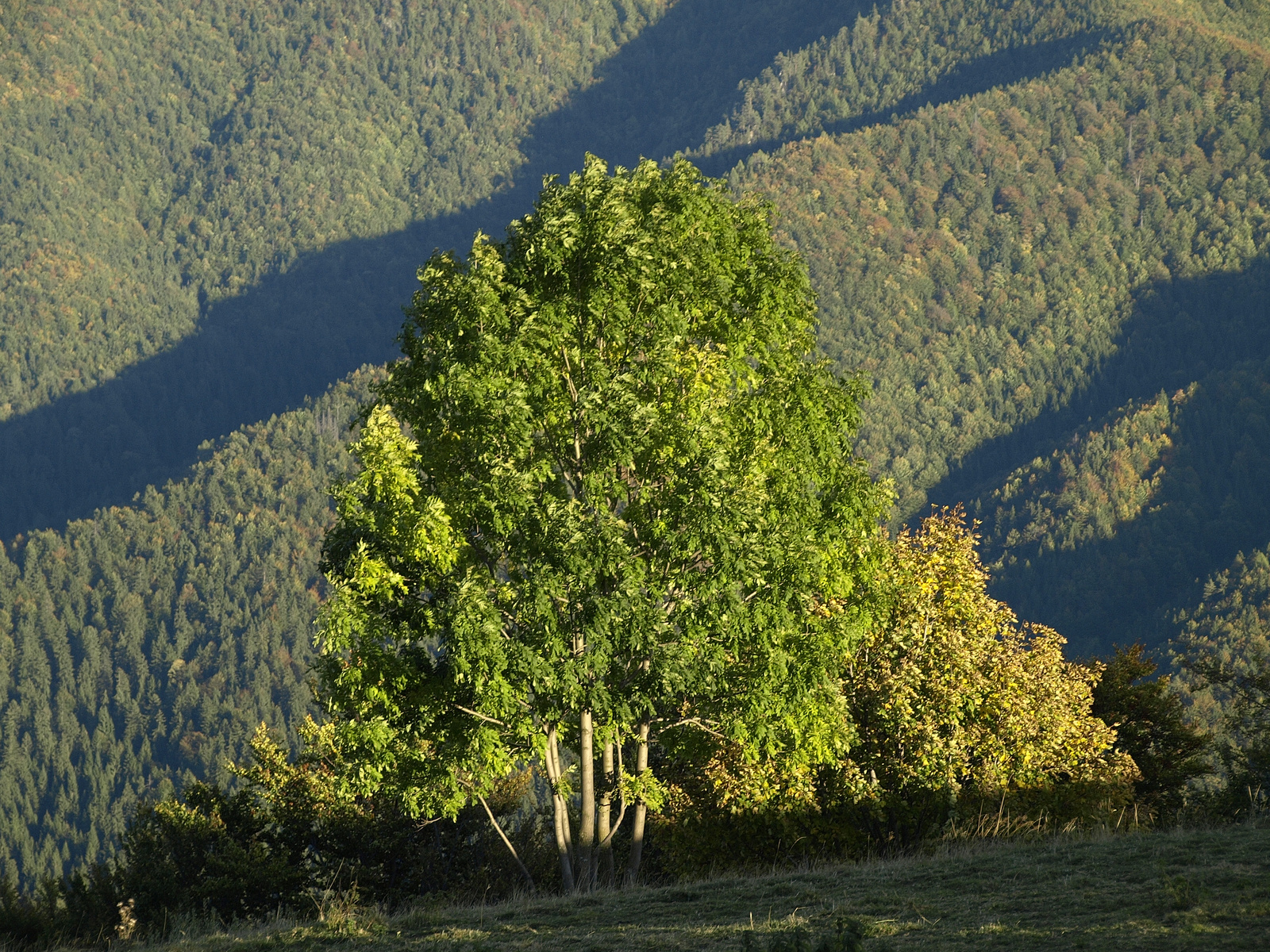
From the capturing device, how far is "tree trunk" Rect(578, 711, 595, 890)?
67.9 ft

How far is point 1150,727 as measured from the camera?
108 feet

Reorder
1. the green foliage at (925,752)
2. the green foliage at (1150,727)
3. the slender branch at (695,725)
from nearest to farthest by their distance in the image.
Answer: the slender branch at (695,725) < the green foliage at (925,752) < the green foliage at (1150,727)

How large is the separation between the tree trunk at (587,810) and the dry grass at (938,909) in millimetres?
3333

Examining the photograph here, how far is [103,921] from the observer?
1013 inches

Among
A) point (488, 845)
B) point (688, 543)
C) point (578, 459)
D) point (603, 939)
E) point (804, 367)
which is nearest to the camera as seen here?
point (603, 939)

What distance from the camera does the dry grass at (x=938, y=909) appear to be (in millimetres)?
12125

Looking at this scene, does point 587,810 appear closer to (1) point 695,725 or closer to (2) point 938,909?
(1) point 695,725

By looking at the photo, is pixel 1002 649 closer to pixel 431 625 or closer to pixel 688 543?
pixel 688 543

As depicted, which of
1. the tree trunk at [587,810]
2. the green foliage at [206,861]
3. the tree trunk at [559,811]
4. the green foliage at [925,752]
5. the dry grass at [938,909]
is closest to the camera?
the dry grass at [938,909]

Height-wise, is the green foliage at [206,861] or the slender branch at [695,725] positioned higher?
the slender branch at [695,725]

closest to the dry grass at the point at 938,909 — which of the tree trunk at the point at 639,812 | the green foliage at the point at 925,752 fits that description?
the tree trunk at the point at 639,812

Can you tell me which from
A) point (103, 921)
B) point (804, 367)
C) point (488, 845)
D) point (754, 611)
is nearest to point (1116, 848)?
point (754, 611)

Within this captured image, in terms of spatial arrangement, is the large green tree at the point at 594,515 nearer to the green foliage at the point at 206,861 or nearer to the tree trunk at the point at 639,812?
the tree trunk at the point at 639,812

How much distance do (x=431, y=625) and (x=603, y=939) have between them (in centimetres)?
675
